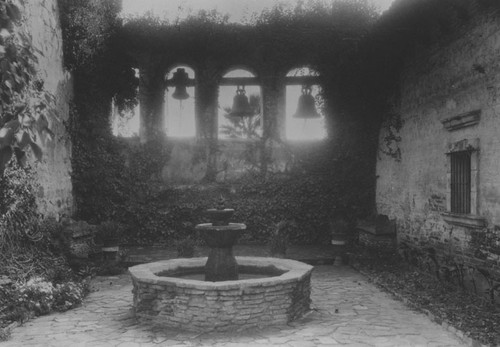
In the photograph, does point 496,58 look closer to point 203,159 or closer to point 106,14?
point 203,159

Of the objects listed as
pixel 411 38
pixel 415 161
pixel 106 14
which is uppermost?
pixel 106 14

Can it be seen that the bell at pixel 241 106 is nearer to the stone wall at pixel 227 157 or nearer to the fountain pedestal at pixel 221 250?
the stone wall at pixel 227 157

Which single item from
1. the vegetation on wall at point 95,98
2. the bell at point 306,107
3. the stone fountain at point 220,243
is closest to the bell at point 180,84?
the vegetation on wall at point 95,98

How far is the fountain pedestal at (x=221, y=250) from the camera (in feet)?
21.3

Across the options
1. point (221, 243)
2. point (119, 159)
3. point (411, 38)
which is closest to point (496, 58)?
point (411, 38)

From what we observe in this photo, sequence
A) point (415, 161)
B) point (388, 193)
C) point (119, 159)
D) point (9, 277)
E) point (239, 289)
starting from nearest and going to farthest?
point (239, 289) → point (9, 277) → point (415, 161) → point (388, 193) → point (119, 159)

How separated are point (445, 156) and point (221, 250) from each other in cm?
453

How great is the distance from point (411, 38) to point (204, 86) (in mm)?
5433

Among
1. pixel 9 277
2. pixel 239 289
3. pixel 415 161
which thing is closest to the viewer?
pixel 239 289

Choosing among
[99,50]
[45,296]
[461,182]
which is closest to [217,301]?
[45,296]

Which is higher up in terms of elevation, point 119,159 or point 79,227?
point 119,159

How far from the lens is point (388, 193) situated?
11.2 m

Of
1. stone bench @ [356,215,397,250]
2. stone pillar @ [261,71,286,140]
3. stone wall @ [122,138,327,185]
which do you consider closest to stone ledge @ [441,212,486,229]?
stone bench @ [356,215,397,250]

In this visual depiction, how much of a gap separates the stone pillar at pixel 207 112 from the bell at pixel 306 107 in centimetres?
236
